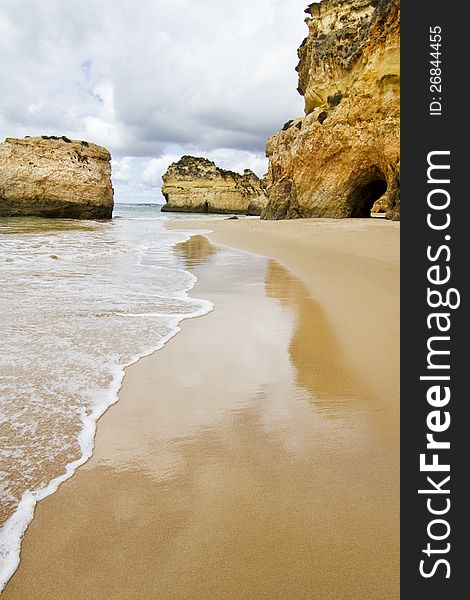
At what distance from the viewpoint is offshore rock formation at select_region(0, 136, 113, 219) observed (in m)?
26.0

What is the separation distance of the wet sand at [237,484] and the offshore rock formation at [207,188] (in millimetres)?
57151

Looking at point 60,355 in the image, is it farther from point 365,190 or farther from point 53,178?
point 53,178

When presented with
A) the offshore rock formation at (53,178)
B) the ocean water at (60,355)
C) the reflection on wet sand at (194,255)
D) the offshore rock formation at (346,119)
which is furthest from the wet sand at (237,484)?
the offshore rock formation at (53,178)

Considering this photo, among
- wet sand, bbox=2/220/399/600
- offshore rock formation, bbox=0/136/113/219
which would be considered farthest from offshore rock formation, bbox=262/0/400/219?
wet sand, bbox=2/220/399/600

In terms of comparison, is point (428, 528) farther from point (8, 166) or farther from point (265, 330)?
point (8, 166)

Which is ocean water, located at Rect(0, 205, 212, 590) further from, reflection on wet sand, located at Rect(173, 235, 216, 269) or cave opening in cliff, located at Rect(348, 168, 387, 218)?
cave opening in cliff, located at Rect(348, 168, 387, 218)

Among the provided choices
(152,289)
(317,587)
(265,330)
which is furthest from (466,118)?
(152,289)

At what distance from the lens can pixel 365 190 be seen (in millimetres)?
19141

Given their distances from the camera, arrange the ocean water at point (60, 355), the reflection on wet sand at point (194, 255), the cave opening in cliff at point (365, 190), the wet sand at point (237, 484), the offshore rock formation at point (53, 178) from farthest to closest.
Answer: the offshore rock formation at point (53, 178), the cave opening in cliff at point (365, 190), the reflection on wet sand at point (194, 255), the ocean water at point (60, 355), the wet sand at point (237, 484)

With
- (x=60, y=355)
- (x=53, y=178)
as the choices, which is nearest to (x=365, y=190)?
(x=60, y=355)

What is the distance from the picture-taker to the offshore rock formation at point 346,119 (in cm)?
1530

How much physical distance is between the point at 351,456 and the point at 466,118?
1381 millimetres

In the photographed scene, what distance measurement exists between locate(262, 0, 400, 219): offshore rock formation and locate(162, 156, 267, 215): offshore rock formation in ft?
121

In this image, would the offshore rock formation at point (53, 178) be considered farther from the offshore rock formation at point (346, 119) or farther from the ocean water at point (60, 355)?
the ocean water at point (60, 355)
